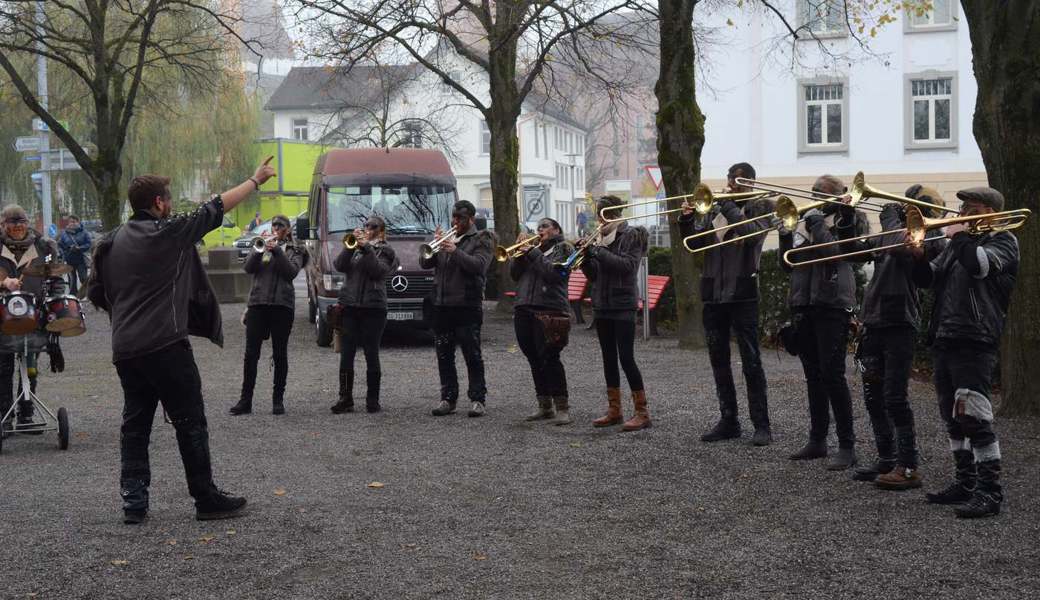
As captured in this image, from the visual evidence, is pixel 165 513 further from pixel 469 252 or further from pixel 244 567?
pixel 469 252

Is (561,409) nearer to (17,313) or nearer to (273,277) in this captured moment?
(273,277)

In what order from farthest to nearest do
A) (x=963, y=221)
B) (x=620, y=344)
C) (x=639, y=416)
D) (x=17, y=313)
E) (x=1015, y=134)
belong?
(x=639, y=416)
(x=620, y=344)
(x=1015, y=134)
(x=17, y=313)
(x=963, y=221)

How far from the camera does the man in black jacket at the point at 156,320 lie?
6.85 metres

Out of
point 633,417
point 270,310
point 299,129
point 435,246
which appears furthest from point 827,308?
point 299,129

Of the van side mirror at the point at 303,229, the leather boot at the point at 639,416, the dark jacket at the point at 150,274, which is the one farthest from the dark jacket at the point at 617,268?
the van side mirror at the point at 303,229

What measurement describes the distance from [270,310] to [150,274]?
4901 mm

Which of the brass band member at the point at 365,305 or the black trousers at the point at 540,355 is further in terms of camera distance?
the brass band member at the point at 365,305

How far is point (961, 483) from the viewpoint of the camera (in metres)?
7.02

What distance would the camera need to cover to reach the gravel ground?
5.71 m

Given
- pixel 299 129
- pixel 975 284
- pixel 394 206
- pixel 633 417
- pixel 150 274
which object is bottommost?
pixel 633 417

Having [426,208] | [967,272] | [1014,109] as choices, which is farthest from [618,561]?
[426,208]

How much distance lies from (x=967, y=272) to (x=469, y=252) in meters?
5.21

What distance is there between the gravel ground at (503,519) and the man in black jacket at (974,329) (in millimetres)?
267

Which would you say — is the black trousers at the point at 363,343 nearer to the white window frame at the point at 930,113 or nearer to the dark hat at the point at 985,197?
the dark hat at the point at 985,197
